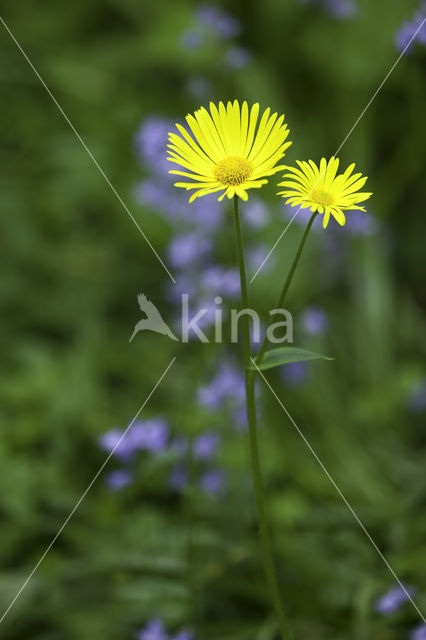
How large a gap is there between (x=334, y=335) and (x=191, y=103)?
1192 mm

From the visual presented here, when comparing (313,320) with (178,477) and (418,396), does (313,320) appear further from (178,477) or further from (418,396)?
(178,477)

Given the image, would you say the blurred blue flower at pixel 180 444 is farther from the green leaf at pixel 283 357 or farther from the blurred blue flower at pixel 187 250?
the green leaf at pixel 283 357

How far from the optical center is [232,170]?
2.65 feet

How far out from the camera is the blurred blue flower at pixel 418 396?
1.93m

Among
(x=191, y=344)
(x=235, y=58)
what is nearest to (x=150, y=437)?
(x=191, y=344)

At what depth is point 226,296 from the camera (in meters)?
1.66

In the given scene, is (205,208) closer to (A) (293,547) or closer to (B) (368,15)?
(A) (293,547)

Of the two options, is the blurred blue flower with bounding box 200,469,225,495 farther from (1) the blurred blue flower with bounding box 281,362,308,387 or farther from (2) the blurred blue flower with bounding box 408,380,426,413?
(2) the blurred blue flower with bounding box 408,380,426,413

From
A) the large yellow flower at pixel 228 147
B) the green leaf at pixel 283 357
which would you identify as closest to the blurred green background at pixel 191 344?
the green leaf at pixel 283 357

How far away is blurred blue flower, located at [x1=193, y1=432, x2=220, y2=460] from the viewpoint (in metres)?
1.61

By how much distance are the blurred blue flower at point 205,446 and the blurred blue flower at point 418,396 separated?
64cm

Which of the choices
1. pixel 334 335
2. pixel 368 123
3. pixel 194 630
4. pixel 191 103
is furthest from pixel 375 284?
pixel 194 630

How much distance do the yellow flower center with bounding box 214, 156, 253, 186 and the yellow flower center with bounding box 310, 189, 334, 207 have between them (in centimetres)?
8

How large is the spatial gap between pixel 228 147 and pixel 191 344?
3.94ft
